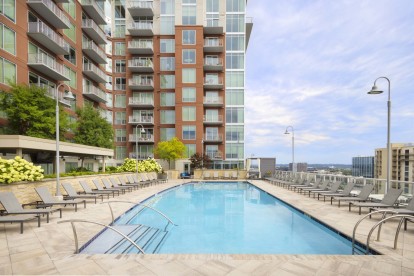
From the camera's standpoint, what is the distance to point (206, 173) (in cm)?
3134

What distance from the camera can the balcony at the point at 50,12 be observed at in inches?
828

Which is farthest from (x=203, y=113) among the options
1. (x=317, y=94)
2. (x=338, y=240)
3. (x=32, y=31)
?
(x=338, y=240)

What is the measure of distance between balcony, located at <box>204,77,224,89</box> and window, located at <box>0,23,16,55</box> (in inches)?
935

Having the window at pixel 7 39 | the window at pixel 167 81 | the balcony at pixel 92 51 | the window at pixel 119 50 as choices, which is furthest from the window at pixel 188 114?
the window at pixel 7 39

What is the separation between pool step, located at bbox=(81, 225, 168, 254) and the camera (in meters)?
6.21

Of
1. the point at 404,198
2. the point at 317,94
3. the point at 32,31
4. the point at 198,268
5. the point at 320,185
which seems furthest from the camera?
the point at 317,94

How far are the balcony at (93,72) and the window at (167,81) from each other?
8990 mm

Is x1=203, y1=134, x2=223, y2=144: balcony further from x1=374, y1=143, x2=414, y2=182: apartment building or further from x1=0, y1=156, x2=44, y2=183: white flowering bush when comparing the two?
x1=374, y1=143, x2=414, y2=182: apartment building

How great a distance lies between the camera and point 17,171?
9578mm

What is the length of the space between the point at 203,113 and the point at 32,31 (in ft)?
75.7

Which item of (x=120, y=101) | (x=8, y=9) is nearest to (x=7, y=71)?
(x=8, y=9)

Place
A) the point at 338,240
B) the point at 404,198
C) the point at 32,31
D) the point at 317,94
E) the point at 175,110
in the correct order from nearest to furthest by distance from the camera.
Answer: the point at 338,240, the point at 404,198, the point at 32,31, the point at 317,94, the point at 175,110

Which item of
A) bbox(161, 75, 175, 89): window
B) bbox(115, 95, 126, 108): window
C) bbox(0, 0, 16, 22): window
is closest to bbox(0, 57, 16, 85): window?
bbox(0, 0, 16, 22): window

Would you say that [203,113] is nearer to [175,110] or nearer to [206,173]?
[175,110]
